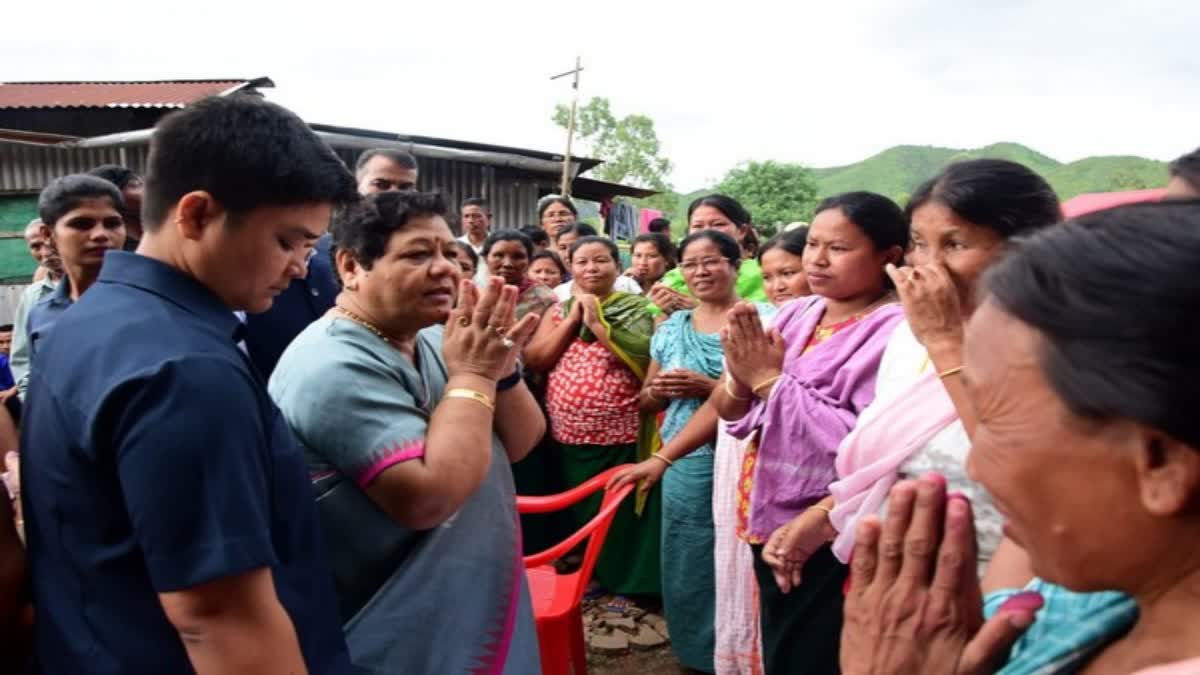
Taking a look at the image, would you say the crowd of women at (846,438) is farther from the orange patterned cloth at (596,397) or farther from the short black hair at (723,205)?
the short black hair at (723,205)

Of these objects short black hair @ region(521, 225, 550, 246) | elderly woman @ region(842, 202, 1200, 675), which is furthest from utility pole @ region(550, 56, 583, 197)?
elderly woman @ region(842, 202, 1200, 675)

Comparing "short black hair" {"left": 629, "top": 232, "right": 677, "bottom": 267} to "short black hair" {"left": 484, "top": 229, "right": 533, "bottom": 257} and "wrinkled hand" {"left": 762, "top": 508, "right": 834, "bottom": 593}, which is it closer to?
"short black hair" {"left": 484, "top": 229, "right": 533, "bottom": 257}

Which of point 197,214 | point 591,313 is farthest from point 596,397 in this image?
point 197,214

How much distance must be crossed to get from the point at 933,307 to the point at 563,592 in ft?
5.78

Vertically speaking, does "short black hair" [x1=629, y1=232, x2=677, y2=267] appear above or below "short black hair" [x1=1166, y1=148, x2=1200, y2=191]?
below

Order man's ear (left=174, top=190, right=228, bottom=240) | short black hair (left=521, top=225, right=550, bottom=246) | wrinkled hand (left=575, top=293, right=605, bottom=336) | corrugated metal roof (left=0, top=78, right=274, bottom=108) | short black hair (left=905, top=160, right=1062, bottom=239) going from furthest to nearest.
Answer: corrugated metal roof (left=0, top=78, right=274, bottom=108)
short black hair (left=521, top=225, right=550, bottom=246)
wrinkled hand (left=575, top=293, right=605, bottom=336)
short black hair (left=905, top=160, right=1062, bottom=239)
man's ear (left=174, top=190, right=228, bottom=240)

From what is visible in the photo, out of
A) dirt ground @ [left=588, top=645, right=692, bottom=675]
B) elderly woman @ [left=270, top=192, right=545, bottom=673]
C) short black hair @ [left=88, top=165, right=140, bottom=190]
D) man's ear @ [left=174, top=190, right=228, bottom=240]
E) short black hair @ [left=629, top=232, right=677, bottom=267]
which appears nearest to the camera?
man's ear @ [left=174, top=190, right=228, bottom=240]

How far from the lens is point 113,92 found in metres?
11.2

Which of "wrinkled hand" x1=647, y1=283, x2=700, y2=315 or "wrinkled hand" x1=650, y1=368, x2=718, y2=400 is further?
"wrinkled hand" x1=647, y1=283, x2=700, y2=315

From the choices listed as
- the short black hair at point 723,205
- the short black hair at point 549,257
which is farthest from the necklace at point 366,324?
the short black hair at point 549,257

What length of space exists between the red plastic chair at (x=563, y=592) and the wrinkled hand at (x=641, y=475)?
0.17 feet

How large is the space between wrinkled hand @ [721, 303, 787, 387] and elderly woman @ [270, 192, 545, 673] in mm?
670

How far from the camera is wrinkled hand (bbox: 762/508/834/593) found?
81.5 inches

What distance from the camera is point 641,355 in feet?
13.0
